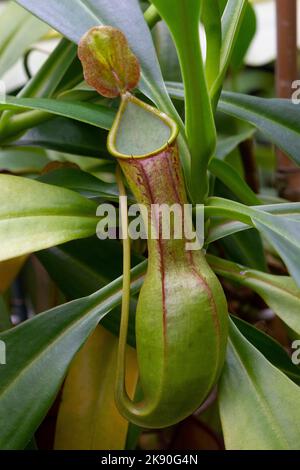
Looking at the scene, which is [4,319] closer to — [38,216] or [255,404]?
[38,216]

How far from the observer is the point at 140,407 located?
45 centimetres

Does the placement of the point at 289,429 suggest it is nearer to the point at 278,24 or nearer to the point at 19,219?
the point at 19,219

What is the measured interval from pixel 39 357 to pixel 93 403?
125 millimetres

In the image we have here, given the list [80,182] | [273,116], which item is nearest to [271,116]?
[273,116]

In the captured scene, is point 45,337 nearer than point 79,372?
Yes

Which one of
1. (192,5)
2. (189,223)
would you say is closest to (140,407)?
(189,223)

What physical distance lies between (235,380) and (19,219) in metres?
0.23

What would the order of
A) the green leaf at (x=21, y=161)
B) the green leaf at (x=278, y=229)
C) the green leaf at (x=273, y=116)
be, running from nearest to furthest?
the green leaf at (x=278, y=229) → the green leaf at (x=273, y=116) → the green leaf at (x=21, y=161)

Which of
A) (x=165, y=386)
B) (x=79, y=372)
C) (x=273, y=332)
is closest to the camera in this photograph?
(x=165, y=386)

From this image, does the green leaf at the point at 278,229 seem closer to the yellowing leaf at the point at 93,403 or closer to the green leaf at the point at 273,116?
the green leaf at the point at 273,116

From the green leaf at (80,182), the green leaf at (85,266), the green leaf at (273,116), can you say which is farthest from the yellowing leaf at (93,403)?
the green leaf at (273,116)

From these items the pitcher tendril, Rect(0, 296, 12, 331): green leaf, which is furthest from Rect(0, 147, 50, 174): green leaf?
the pitcher tendril

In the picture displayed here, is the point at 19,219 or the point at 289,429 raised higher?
the point at 19,219

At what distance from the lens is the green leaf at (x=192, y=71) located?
44 cm
